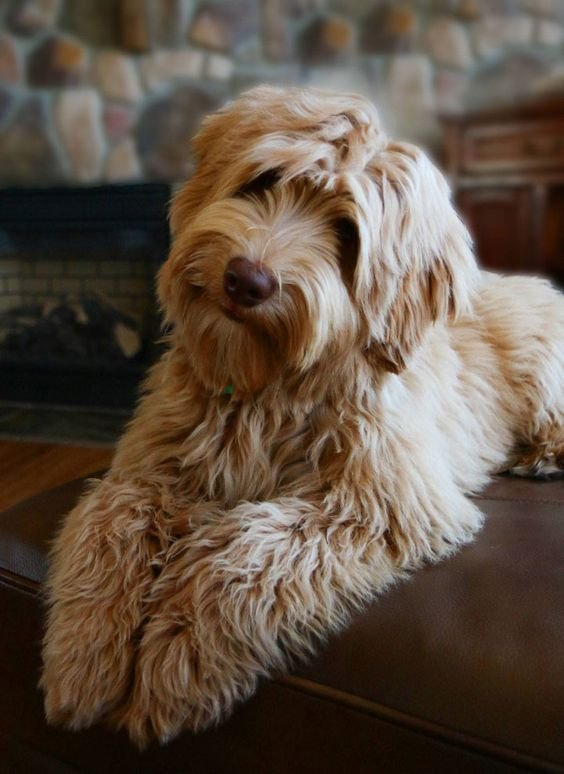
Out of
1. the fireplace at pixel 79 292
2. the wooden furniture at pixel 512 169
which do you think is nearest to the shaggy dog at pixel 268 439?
the wooden furniture at pixel 512 169

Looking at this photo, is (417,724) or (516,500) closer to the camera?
(417,724)

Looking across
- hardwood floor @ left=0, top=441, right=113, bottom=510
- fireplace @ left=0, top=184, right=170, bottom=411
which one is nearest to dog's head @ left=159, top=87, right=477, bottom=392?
hardwood floor @ left=0, top=441, right=113, bottom=510

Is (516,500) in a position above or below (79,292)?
below

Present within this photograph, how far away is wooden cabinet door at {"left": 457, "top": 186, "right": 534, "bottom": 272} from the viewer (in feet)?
6.63

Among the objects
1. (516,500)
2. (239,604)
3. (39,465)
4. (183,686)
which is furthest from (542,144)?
(39,465)

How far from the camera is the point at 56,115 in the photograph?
2818mm

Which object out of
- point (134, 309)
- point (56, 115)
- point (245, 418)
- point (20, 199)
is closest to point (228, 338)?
point (245, 418)

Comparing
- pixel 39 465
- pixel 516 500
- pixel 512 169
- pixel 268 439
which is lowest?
pixel 39 465

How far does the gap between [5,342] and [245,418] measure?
2167 mm

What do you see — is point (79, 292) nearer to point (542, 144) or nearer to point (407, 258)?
point (542, 144)

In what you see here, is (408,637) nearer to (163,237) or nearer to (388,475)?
(388,475)

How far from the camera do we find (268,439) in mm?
1071

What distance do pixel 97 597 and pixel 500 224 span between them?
5.30 ft

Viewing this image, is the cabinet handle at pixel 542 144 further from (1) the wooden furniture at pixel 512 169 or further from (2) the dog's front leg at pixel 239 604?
(2) the dog's front leg at pixel 239 604
